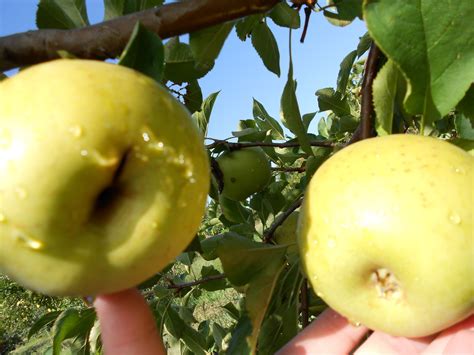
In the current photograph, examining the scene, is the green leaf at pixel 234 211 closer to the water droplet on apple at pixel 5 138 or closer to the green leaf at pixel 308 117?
the green leaf at pixel 308 117

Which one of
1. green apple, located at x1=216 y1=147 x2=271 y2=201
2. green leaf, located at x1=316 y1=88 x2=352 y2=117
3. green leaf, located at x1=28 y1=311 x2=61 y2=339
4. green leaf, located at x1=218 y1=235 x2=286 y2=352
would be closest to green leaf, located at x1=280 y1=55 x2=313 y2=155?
green leaf, located at x1=218 y1=235 x2=286 y2=352

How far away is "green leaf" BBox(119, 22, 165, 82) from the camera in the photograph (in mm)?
666

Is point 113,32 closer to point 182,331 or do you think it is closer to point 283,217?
point 283,217

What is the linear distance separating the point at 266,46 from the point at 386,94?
0.70m

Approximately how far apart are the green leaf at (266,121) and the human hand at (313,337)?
143 centimetres

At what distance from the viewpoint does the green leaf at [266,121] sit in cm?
229

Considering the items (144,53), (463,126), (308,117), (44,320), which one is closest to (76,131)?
(144,53)

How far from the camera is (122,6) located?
91 cm

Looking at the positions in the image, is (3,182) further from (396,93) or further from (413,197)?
(396,93)

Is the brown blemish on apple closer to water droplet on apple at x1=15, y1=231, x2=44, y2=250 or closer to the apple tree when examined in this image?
the apple tree

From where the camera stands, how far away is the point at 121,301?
2.64 ft

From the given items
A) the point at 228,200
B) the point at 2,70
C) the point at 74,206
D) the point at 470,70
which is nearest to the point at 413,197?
the point at 470,70

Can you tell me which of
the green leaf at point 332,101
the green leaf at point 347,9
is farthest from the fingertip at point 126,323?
the green leaf at point 332,101

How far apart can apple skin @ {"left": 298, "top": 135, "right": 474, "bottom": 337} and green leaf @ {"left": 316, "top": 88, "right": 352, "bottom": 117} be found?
4.34 ft
